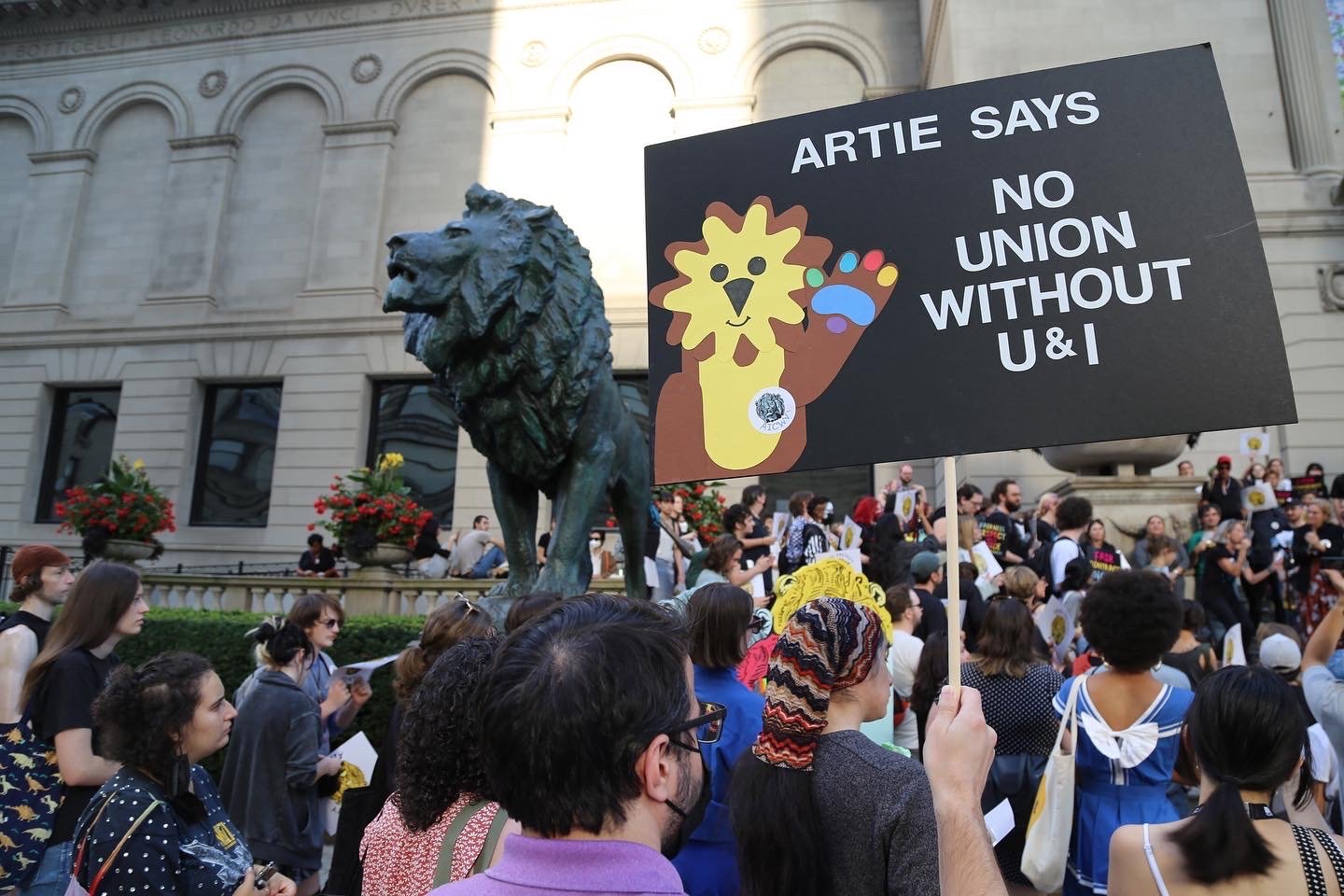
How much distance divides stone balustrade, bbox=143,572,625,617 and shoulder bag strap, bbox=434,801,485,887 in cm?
705

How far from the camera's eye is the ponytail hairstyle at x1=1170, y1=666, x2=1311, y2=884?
2018 mm

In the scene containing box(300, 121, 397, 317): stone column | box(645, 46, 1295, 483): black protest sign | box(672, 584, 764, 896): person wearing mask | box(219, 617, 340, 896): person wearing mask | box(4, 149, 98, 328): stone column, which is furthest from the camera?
box(4, 149, 98, 328): stone column

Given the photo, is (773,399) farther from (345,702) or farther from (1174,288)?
(345,702)

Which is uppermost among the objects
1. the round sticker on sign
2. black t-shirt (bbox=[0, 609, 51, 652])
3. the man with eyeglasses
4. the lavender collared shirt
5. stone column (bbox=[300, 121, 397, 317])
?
stone column (bbox=[300, 121, 397, 317])

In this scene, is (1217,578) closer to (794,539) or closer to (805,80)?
(794,539)

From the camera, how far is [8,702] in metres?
3.40

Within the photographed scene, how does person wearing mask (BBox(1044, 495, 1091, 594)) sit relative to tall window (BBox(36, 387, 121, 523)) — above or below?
below

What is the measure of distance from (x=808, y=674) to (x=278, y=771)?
9.86ft

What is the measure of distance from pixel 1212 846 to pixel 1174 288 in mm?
A: 1317

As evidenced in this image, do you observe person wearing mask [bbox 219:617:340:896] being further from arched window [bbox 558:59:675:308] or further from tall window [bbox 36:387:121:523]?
tall window [bbox 36:387:121:523]

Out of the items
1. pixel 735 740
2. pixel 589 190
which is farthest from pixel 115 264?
pixel 735 740

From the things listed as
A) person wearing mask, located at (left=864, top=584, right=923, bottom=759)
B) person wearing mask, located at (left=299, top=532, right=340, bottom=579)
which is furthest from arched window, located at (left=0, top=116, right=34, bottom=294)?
person wearing mask, located at (left=864, top=584, right=923, bottom=759)

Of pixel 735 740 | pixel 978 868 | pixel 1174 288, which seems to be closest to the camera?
pixel 978 868

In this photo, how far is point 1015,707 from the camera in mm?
3910
